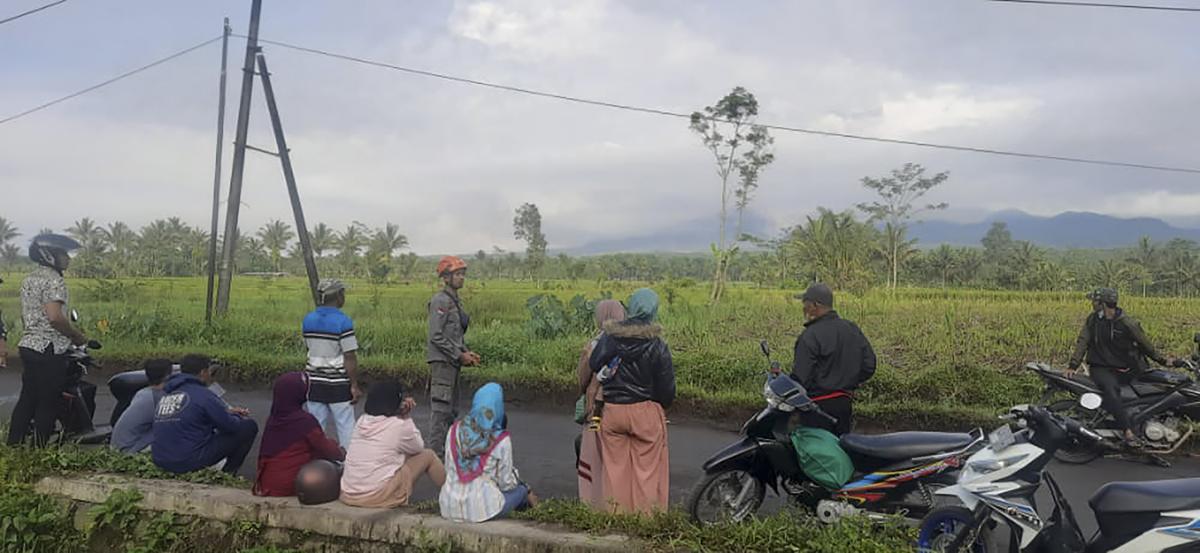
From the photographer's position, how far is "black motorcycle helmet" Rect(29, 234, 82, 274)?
4.91 meters

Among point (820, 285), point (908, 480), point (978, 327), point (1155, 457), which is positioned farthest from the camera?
point (978, 327)

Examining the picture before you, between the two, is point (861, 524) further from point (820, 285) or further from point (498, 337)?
point (498, 337)

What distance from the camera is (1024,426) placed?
3580mm

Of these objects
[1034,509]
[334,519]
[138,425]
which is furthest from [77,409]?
[1034,509]

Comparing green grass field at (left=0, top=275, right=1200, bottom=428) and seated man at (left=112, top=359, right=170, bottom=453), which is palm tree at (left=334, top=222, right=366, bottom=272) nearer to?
green grass field at (left=0, top=275, right=1200, bottom=428)

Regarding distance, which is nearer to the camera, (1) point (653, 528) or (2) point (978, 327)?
(1) point (653, 528)

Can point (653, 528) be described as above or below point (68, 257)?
below

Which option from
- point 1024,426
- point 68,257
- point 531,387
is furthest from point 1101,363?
point 68,257

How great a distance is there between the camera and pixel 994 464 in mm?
3443

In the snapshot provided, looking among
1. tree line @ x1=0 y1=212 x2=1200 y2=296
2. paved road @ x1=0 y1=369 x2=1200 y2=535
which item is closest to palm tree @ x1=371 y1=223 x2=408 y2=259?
tree line @ x1=0 y1=212 x2=1200 y2=296

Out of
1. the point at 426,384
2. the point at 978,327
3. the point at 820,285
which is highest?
the point at 820,285

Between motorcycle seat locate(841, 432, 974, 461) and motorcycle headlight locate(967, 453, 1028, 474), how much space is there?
0.34m

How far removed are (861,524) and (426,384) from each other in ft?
22.8

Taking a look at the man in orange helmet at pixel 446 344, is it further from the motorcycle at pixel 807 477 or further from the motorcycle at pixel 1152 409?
the motorcycle at pixel 1152 409
